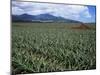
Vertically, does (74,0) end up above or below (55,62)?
above

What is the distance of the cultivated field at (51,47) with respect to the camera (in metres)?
2.83

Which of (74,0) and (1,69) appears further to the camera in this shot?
(74,0)

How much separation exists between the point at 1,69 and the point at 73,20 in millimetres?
1206

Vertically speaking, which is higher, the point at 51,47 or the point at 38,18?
the point at 38,18

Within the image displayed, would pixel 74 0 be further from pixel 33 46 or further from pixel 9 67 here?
pixel 9 67

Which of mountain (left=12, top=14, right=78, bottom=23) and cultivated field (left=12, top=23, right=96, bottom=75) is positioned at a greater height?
mountain (left=12, top=14, right=78, bottom=23)

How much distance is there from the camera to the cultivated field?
9.29 feet

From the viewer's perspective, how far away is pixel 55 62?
9.80ft

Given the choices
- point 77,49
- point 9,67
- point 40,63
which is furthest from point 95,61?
point 9,67

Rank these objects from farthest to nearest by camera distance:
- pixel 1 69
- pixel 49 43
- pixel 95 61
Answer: pixel 95 61 → pixel 49 43 → pixel 1 69

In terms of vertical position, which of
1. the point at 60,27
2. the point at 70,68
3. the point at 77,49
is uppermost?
the point at 60,27

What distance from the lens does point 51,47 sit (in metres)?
2.98

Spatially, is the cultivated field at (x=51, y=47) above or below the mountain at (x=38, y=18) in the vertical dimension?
below

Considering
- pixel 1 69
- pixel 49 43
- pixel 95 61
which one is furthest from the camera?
pixel 95 61
